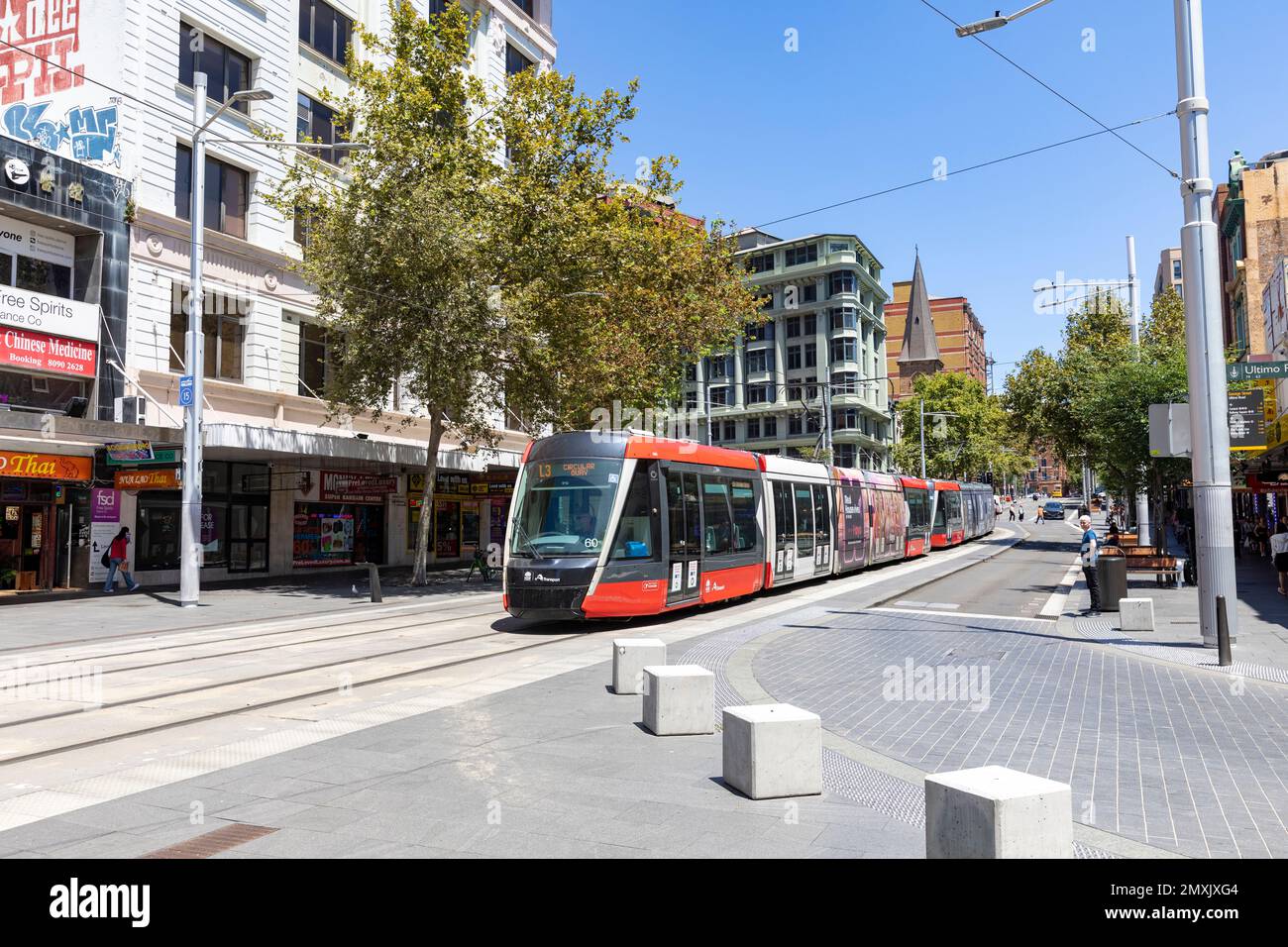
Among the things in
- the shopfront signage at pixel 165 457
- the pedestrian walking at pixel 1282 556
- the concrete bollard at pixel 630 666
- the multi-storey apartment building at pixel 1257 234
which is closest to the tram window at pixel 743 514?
the concrete bollard at pixel 630 666

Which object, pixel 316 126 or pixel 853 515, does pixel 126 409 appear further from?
pixel 853 515

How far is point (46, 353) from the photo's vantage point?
20.7 meters

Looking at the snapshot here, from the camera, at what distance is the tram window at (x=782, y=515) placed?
20.0m

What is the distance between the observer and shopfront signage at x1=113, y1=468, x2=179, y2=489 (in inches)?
816

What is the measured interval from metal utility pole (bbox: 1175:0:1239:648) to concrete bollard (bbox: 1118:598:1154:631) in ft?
4.93

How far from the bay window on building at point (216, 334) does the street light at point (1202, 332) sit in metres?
20.5

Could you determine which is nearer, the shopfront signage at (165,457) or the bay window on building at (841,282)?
the shopfront signage at (165,457)

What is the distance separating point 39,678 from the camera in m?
10.5

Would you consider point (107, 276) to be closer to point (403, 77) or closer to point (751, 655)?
point (403, 77)

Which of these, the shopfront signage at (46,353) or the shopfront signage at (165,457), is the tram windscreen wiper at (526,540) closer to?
the shopfront signage at (165,457)

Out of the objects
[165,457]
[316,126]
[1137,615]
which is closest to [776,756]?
[1137,615]

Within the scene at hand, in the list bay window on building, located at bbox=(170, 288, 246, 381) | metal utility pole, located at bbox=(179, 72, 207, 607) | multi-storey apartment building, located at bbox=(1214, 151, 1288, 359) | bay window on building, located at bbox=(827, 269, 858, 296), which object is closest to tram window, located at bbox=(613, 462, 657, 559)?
metal utility pole, located at bbox=(179, 72, 207, 607)
